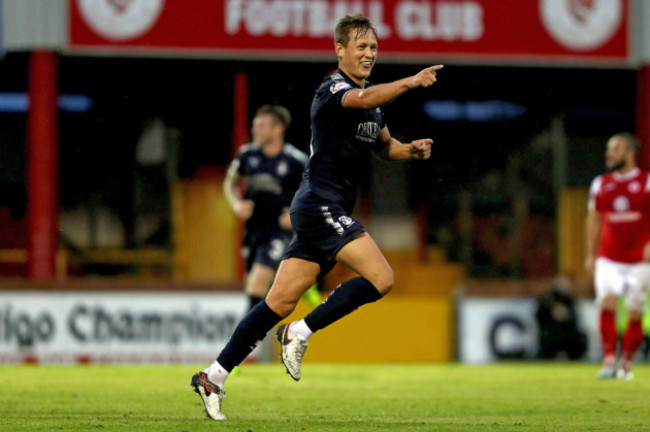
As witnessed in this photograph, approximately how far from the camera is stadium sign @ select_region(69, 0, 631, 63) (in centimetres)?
1619

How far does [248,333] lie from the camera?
715 centimetres

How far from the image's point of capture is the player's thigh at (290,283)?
7145 mm

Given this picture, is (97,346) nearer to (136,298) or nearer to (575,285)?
(136,298)

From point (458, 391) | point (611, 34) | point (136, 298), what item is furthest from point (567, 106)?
point (458, 391)

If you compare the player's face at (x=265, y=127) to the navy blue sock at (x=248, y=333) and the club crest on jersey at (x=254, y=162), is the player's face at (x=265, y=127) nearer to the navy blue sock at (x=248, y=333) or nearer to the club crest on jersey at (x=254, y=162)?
the club crest on jersey at (x=254, y=162)

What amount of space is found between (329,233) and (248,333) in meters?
0.72

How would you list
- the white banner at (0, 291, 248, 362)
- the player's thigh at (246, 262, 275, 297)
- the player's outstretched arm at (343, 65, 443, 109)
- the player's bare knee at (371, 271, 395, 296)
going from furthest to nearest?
the white banner at (0, 291, 248, 362)
the player's thigh at (246, 262, 275, 297)
the player's bare knee at (371, 271, 395, 296)
the player's outstretched arm at (343, 65, 443, 109)

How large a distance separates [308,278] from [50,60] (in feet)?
32.4

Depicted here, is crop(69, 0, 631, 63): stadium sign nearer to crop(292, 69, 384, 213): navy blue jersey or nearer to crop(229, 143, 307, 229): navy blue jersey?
crop(229, 143, 307, 229): navy blue jersey

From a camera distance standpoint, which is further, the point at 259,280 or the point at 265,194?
the point at 265,194

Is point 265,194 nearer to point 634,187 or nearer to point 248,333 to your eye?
point 634,187

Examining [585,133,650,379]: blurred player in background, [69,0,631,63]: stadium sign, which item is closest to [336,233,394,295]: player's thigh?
[585,133,650,379]: blurred player in background

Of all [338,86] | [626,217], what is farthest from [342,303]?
[626,217]

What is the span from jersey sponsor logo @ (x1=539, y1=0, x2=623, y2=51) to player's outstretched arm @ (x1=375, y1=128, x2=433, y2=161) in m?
9.78
